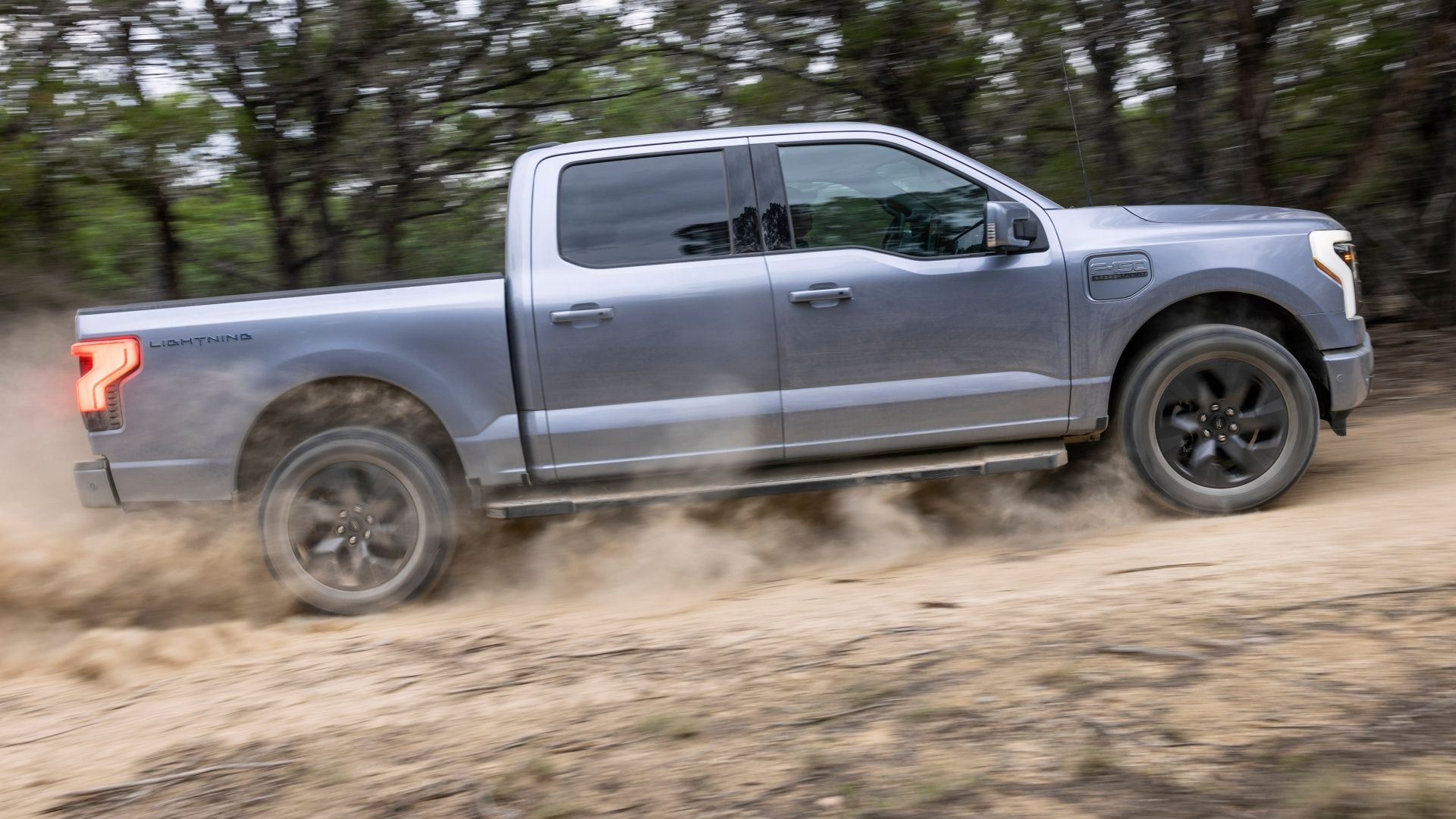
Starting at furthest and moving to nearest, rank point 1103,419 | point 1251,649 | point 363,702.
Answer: point 1103,419 → point 363,702 → point 1251,649

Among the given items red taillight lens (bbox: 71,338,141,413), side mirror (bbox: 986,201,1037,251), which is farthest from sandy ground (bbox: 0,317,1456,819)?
side mirror (bbox: 986,201,1037,251)

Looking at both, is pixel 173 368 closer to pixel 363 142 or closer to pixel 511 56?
pixel 363 142

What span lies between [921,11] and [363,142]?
387 cm

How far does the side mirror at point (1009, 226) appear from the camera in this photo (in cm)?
463

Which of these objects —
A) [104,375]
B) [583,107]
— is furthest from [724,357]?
[583,107]

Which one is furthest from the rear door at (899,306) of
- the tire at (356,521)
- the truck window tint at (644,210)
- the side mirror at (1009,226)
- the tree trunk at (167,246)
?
the tree trunk at (167,246)

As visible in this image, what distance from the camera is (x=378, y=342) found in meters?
4.71

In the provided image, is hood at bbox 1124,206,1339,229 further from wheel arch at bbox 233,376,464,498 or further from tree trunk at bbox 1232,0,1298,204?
wheel arch at bbox 233,376,464,498

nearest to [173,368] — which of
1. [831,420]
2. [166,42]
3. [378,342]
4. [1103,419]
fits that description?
[378,342]

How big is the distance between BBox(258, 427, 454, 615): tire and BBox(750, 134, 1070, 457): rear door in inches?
61.5

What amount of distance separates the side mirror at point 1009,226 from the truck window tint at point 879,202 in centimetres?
14

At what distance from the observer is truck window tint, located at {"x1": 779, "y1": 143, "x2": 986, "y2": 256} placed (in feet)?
16.0

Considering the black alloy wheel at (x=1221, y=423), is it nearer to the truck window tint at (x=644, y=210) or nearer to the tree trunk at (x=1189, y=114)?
the truck window tint at (x=644, y=210)

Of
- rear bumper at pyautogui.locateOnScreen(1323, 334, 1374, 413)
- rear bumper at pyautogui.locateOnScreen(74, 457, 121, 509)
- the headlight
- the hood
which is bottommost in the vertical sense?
rear bumper at pyautogui.locateOnScreen(1323, 334, 1374, 413)
